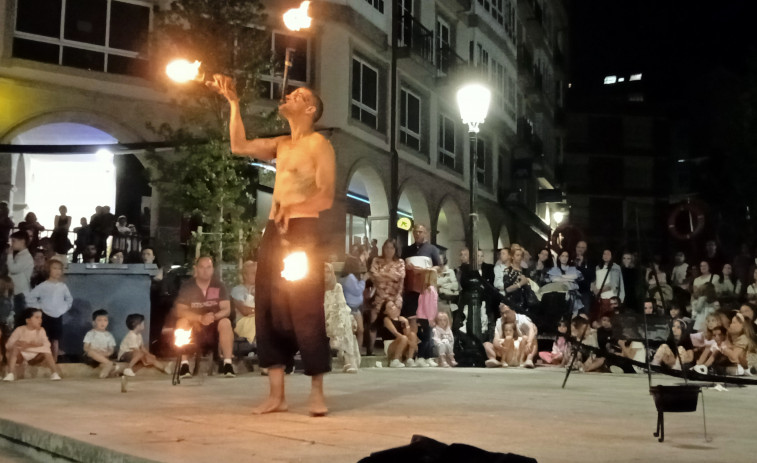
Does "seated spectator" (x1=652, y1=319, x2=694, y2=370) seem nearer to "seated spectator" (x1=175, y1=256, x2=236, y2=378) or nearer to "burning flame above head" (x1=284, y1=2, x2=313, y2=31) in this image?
"seated spectator" (x1=175, y1=256, x2=236, y2=378)

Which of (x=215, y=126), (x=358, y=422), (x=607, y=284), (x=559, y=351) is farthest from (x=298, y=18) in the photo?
(x=607, y=284)

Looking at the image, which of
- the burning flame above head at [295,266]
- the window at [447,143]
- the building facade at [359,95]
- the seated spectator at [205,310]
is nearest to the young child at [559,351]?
the building facade at [359,95]

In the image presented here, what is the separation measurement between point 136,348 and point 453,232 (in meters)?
20.2

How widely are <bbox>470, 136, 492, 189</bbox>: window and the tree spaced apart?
Result: 17789mm

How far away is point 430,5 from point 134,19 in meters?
10.9

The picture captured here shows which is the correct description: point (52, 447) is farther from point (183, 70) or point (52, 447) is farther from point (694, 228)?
point (694, 228)

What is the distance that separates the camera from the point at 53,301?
10.6 m

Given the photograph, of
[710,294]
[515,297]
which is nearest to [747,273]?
[710,294]

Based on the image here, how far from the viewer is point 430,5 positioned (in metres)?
26.6

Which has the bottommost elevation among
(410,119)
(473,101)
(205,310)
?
(205,310)

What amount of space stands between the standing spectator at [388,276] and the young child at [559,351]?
269 cm

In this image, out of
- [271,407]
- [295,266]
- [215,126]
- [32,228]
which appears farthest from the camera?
[215,126]

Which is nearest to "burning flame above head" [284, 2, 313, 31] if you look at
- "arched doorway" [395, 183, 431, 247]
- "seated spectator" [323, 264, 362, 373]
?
"seated spectator" [323, 264, 362, 373]

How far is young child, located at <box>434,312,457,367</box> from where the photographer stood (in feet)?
43.4
